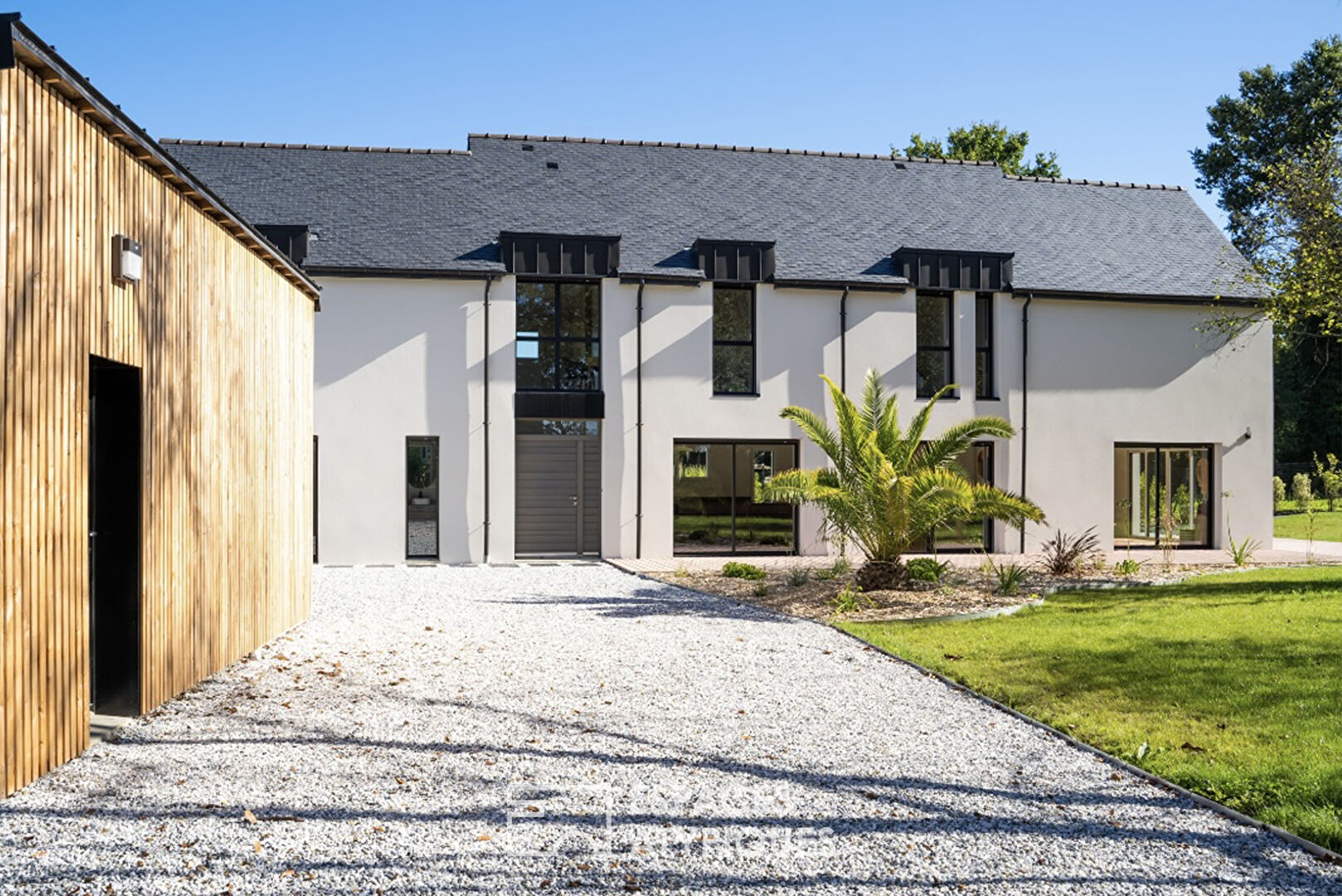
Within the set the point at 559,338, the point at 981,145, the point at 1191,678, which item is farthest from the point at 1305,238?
the point at 981,145

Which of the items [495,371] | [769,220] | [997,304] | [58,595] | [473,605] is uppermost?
[769,220]

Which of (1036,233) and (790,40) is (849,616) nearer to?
(790,40)

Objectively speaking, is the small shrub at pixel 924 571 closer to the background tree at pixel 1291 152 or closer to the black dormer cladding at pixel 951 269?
the black dormer cladding at pixel 951 269

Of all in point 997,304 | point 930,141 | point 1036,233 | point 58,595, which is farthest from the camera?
point 930,141

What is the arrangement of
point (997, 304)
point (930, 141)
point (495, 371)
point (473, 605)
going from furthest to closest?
point (930, 141) → point (997, 304) → point (495, 371) → point (473, 605)

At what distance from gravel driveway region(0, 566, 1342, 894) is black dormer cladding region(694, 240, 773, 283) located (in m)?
11.8

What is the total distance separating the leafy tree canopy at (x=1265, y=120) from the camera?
3772 centimetres

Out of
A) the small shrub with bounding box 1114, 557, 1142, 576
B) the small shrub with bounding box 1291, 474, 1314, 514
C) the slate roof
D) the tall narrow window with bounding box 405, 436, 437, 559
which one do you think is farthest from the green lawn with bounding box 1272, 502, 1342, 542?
the tall narrow window with bounding box 405, 436, 437, 559

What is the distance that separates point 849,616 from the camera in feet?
39.9

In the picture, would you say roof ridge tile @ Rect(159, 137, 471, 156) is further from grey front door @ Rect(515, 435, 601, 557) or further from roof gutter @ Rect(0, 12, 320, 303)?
roof gutter @ Rect(0, 12, 320, 303)

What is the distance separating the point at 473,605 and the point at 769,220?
11.5 metres

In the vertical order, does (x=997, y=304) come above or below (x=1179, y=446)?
above

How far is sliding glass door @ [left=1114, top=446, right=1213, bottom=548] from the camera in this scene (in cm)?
2195

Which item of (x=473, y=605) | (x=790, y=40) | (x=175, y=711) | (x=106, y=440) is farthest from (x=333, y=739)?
(x=790, y=40)
